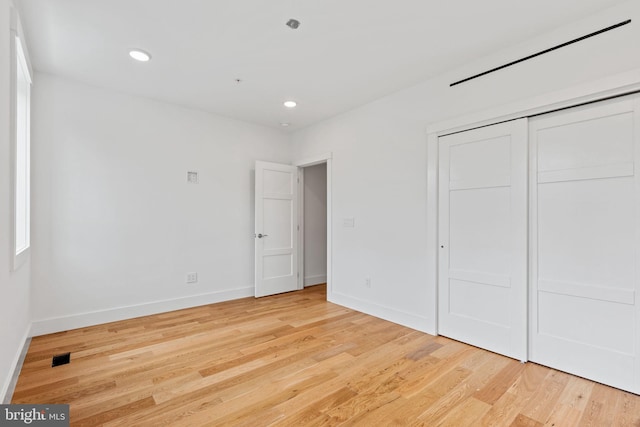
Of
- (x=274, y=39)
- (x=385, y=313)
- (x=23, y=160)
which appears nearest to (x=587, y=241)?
(x=385, y=313)

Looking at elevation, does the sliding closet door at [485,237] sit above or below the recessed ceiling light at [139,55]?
below

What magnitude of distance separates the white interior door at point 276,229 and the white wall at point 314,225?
39 centimetres

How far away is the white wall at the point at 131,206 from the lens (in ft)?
10.6

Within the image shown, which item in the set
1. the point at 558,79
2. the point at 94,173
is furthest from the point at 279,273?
the point at 558,79

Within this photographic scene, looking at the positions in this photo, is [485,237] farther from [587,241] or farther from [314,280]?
[314,280]

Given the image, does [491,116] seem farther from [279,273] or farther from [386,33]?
[279,273]

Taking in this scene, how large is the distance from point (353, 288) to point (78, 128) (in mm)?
3712

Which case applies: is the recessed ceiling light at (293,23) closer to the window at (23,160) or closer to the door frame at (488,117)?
the door frame at (488,117)

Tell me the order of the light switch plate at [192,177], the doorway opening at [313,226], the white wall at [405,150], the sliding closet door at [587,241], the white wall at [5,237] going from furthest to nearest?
1. the doorway opening at [313,226]
2. the light switch plate at [192,177]
3. the white wall at [405,150]
4. the sliding closet door at [587,241]
5. the white wall at [5,237]

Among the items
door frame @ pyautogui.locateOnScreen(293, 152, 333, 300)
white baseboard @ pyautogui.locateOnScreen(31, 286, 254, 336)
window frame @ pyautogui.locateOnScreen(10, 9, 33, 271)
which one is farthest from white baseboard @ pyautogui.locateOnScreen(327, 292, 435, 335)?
window frame @ pyautogui.locateOnScreen(10, 9, 33, 271)

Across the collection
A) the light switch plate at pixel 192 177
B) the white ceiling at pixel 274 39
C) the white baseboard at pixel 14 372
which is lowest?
the white baseboard at pixel 14 372

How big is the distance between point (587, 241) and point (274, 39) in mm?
2908

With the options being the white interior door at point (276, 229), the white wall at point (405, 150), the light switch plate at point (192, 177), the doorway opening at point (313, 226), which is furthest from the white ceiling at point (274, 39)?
the doorway opening at point (313, 226)

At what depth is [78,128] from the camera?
339 cm
